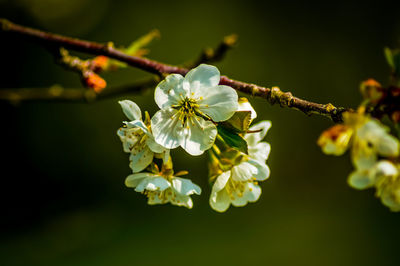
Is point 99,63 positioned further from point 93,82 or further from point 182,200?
point 182,200

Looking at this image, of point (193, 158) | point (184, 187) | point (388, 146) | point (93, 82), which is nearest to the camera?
point (388, 146)

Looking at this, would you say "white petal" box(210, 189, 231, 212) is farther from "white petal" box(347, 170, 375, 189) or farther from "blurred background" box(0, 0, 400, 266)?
"blurred background" box(0, 0, 400, 266)

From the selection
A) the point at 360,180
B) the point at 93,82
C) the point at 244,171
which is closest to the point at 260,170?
the point at 244,171

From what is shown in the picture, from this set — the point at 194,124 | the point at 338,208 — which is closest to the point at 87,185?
the point at 338,208

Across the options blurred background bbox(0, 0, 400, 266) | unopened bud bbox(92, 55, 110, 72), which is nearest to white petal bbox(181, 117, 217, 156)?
unopened bud bbox(92, 55, 110, 72)

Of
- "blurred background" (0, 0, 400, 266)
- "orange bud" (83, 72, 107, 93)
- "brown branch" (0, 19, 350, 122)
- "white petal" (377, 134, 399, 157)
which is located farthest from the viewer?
"blurred background" (0, 0, 400, 266)

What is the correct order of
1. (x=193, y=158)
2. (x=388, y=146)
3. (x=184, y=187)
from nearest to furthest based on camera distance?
(x=388, y=146) < (x=184, y=187) < (x=193, y=158)
